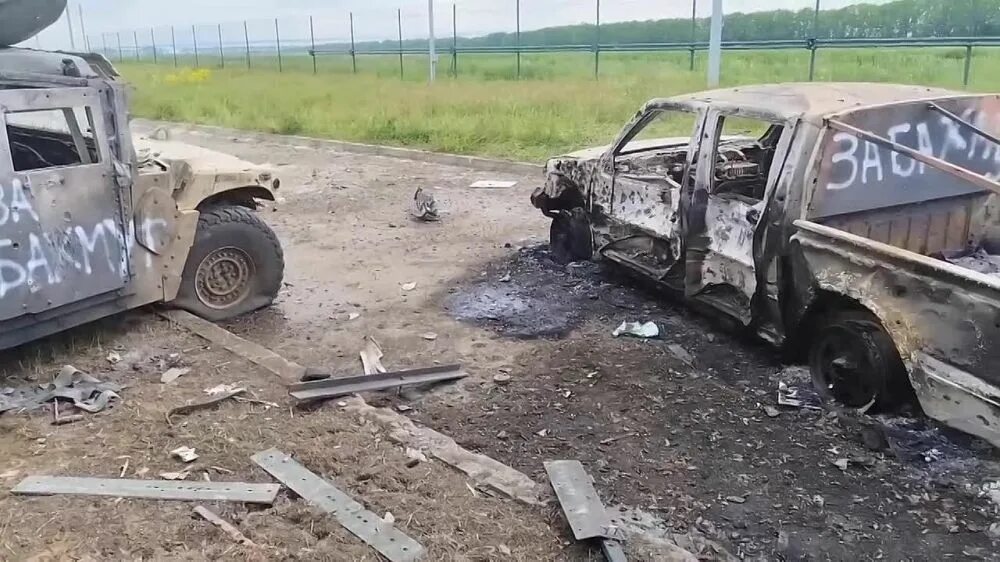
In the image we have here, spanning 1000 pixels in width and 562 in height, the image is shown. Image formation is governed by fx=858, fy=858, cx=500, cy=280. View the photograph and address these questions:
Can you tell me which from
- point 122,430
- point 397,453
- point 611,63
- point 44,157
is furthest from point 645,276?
point 611,63

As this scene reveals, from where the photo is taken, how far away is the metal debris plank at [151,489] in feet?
12.3

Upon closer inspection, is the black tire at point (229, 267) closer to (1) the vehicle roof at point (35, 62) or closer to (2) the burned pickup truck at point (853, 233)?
(1) the vehicle roof at point (35, 62)

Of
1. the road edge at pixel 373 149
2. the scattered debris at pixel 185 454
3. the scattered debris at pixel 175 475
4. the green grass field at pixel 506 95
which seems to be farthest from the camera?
the green grass field at pixel 506 95

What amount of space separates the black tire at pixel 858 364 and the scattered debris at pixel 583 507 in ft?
4.95

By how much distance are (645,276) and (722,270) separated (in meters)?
0.98

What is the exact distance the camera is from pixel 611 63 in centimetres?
2097

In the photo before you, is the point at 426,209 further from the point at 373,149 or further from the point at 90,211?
the point at 373,149

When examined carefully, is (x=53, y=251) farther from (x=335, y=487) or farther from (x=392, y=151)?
(x=392, y=151)

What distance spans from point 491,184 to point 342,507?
26.3 feet

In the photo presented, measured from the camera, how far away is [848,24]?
15750 millimetres

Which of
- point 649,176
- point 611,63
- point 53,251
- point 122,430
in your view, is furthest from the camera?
point 611,63

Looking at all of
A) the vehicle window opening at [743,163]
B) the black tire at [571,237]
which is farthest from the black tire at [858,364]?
the black tire at [571,237]

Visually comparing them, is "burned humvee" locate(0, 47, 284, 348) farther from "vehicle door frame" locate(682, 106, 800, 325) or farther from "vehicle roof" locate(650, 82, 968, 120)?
"vehicle roof" locate(650, 82, 968, 120)

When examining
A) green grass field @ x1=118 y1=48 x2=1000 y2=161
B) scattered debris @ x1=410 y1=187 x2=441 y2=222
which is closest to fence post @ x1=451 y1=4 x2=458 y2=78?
green grass field @ x1=118 y1=48 x2=1000 y2=161
